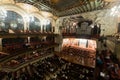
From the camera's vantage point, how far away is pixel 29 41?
1756 cm

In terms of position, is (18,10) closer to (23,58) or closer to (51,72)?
(23,58)

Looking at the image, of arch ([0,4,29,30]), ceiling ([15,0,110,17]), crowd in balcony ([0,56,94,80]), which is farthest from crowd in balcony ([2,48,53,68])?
ceiling ([15,0,110,17])

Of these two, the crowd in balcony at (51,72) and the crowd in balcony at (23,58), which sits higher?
the crowd in balcony at (23,58)

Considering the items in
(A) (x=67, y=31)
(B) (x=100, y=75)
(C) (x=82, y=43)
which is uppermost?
(A) (x=67, y=31)

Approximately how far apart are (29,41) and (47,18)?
226 inches

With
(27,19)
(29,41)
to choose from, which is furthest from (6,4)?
(29,41)

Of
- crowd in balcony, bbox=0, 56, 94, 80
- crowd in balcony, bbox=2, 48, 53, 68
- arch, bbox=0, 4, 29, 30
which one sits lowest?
crowd in balcony, bbox=0, 56, 94, 80

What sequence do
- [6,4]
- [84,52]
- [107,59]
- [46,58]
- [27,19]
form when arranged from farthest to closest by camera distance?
[46,58]
[84,52]
[27,19]
[6,4]
[107,59]

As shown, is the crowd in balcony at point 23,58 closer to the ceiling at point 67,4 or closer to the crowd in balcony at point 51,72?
the crowd in balcony at point 51,72

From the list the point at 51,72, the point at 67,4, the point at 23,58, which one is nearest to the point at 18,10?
the point at 23,58

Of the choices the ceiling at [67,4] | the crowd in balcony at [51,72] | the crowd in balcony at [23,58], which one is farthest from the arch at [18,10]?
the crowd in balcony at [51,72]

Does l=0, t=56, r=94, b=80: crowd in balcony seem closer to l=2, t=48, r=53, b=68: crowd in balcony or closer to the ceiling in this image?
l=2, t=48, r=53, b=68: crowd in balcony

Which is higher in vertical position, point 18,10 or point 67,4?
point 67,4

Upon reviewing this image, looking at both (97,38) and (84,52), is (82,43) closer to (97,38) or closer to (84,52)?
(84,52)
